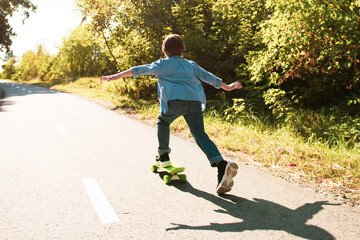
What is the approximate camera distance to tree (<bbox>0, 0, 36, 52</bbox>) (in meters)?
33.4

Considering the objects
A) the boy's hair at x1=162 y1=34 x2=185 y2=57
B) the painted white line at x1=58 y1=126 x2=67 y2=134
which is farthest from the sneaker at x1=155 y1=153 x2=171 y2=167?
the painted white line at x1=58 y1=126 x2=67 y2=134

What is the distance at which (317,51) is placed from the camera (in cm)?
759

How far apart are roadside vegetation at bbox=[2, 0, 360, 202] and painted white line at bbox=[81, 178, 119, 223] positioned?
2.63m

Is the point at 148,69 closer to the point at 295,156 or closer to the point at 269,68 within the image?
the point at 295,156

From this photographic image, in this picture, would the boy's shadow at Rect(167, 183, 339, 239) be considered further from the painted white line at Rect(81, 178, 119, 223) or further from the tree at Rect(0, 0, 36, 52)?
the tree at Rect(0, 0, 36, 52)

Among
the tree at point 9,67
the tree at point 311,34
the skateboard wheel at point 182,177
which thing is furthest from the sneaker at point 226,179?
the tree at point 9,67

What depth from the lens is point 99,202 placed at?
368 centimetres

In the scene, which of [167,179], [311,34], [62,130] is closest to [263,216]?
[167,179]

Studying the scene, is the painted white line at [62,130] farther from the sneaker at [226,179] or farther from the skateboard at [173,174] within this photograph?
the sneaker at [226,179]

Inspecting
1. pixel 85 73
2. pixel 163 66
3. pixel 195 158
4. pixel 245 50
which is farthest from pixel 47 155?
pixel 85 73

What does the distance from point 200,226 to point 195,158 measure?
9.24ft

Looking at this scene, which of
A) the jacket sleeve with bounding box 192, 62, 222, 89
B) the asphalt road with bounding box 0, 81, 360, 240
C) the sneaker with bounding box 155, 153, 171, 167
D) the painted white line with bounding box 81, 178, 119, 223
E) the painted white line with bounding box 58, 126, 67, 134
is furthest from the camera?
the painted white line with bounding box 58, 126, 67, 134

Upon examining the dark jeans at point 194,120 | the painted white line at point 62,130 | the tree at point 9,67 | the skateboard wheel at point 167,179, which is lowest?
the painted white line at point 62,130

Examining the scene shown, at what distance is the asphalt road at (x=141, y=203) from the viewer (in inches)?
117
